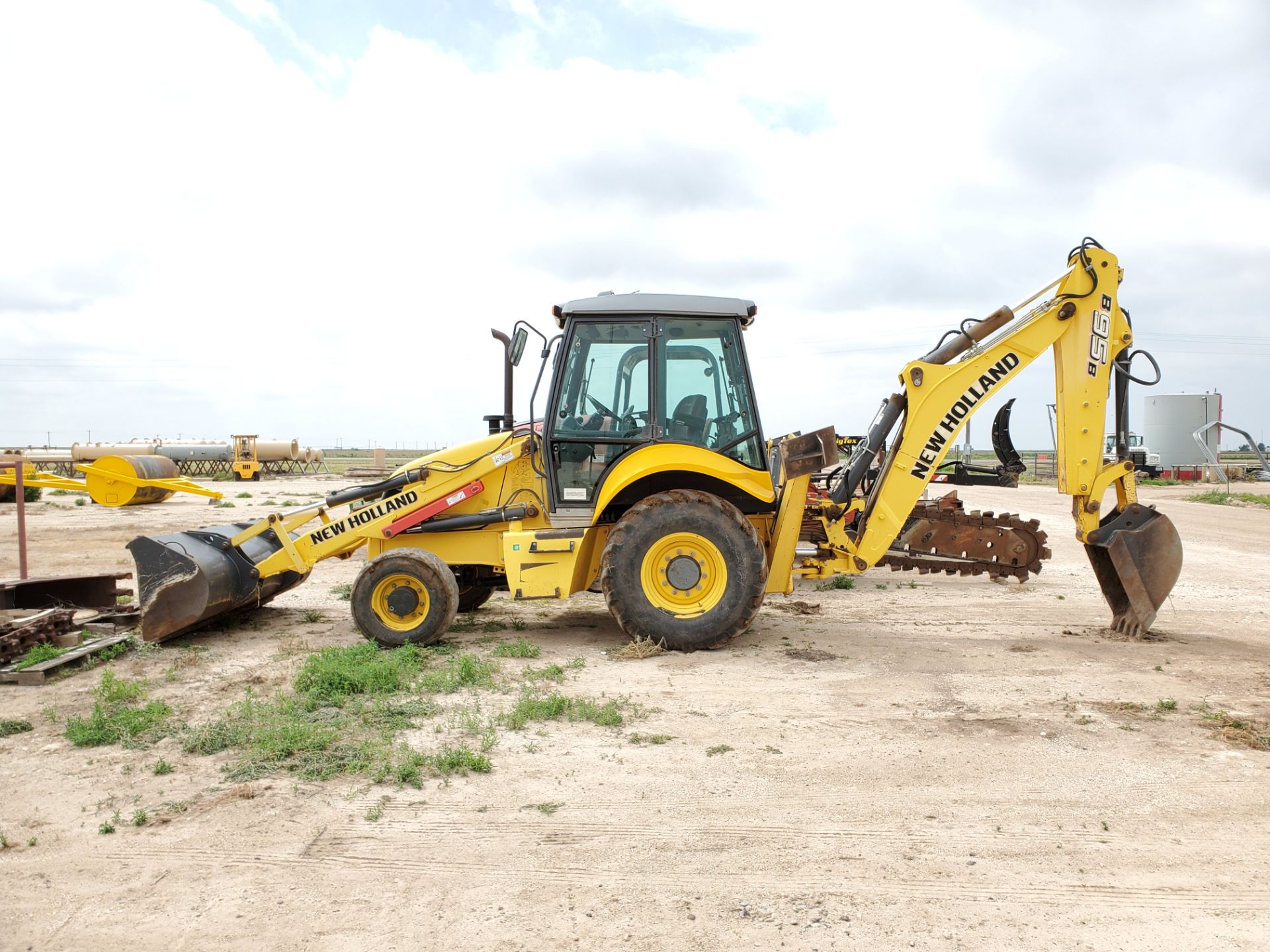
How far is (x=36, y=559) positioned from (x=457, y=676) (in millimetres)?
11108

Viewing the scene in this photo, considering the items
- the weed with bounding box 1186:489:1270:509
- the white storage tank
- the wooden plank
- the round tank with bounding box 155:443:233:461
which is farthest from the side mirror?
the round tank with bounding box 155:443:233:461

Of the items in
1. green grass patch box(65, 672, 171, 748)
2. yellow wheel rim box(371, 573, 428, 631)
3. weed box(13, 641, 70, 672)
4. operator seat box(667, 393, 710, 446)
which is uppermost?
operator seat box(667, 393, 710, 446)

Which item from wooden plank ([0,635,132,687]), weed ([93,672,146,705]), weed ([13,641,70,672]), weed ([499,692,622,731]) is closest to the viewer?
weed ([499,692,622,731])

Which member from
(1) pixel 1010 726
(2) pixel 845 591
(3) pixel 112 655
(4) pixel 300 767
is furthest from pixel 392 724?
(2) pixel 845 591

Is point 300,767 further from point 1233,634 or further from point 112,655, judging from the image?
point 1233,634

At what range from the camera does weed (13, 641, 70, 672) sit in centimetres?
691

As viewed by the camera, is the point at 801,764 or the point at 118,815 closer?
the point at 118,815

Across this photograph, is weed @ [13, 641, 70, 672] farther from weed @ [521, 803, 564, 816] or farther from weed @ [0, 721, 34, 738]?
weed @ [521, 803, 564, 816]

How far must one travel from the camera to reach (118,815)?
427 centimetres

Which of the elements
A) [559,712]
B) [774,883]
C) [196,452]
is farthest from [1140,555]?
[196,452]

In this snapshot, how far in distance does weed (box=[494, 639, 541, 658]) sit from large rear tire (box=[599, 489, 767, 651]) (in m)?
0.71

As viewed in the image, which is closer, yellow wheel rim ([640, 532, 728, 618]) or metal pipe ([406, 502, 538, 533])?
yellow wheel rim ([640, 532, 728, 618])

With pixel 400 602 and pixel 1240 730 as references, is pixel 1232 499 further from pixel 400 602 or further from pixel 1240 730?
pixel 400 602

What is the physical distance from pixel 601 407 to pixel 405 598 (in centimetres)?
227
